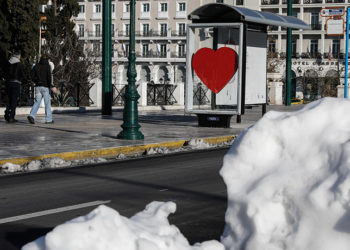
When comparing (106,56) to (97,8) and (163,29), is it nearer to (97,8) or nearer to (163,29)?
(163,29)

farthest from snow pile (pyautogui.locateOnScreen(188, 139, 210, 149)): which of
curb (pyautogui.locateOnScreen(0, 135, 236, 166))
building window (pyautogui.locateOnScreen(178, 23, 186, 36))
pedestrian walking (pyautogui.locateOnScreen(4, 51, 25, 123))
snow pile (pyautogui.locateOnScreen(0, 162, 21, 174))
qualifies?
building window (pyautogui.locateOnScreen(178, 23, 186, 36))

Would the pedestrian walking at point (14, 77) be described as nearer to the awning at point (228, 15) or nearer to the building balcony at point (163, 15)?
the awning at point (228, 15)

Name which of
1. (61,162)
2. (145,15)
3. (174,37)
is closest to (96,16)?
(145,15)

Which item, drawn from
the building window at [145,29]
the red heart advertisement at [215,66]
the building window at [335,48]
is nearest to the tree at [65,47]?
the red heart advertisement at [215,66]

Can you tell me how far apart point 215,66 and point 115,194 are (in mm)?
10915

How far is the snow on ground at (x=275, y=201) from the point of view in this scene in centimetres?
396

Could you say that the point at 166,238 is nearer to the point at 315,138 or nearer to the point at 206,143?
the point at 315,138

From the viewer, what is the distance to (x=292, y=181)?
14.1 ft

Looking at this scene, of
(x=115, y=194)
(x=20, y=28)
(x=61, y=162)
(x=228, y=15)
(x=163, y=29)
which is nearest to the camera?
(x=115, y=194)

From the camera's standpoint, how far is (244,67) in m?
18.1

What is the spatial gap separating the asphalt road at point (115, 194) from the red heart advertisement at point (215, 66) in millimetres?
7116

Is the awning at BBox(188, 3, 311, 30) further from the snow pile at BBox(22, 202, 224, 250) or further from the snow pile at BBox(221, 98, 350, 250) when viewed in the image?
the snow pile at BBox(22, 202, 224, 250)

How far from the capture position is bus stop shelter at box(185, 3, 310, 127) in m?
17.9

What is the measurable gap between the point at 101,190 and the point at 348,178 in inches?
185
